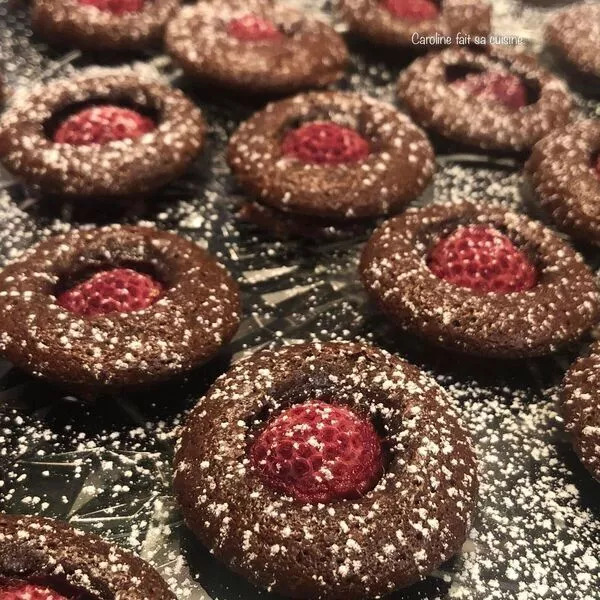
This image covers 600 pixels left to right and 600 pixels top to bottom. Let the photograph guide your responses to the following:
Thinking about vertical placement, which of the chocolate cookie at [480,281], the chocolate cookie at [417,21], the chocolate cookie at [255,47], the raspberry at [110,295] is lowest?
the raspberry at [110,295]

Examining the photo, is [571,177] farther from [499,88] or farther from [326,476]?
[326,476]

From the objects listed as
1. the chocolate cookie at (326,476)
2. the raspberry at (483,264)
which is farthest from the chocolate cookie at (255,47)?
the chocolate cookie at (326,476)

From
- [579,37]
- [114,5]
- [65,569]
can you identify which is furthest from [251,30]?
[65,569]

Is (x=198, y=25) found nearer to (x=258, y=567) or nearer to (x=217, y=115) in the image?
(x=217, y=115)

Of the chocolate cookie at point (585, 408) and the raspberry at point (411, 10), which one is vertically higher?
the raspberry at point (411, 10)

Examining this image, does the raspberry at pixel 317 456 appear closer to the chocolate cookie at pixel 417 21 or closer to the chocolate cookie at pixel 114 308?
the chocolate cookie at pixel 114 308

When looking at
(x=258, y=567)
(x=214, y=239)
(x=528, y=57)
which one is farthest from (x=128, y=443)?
(x=528, y=57)
